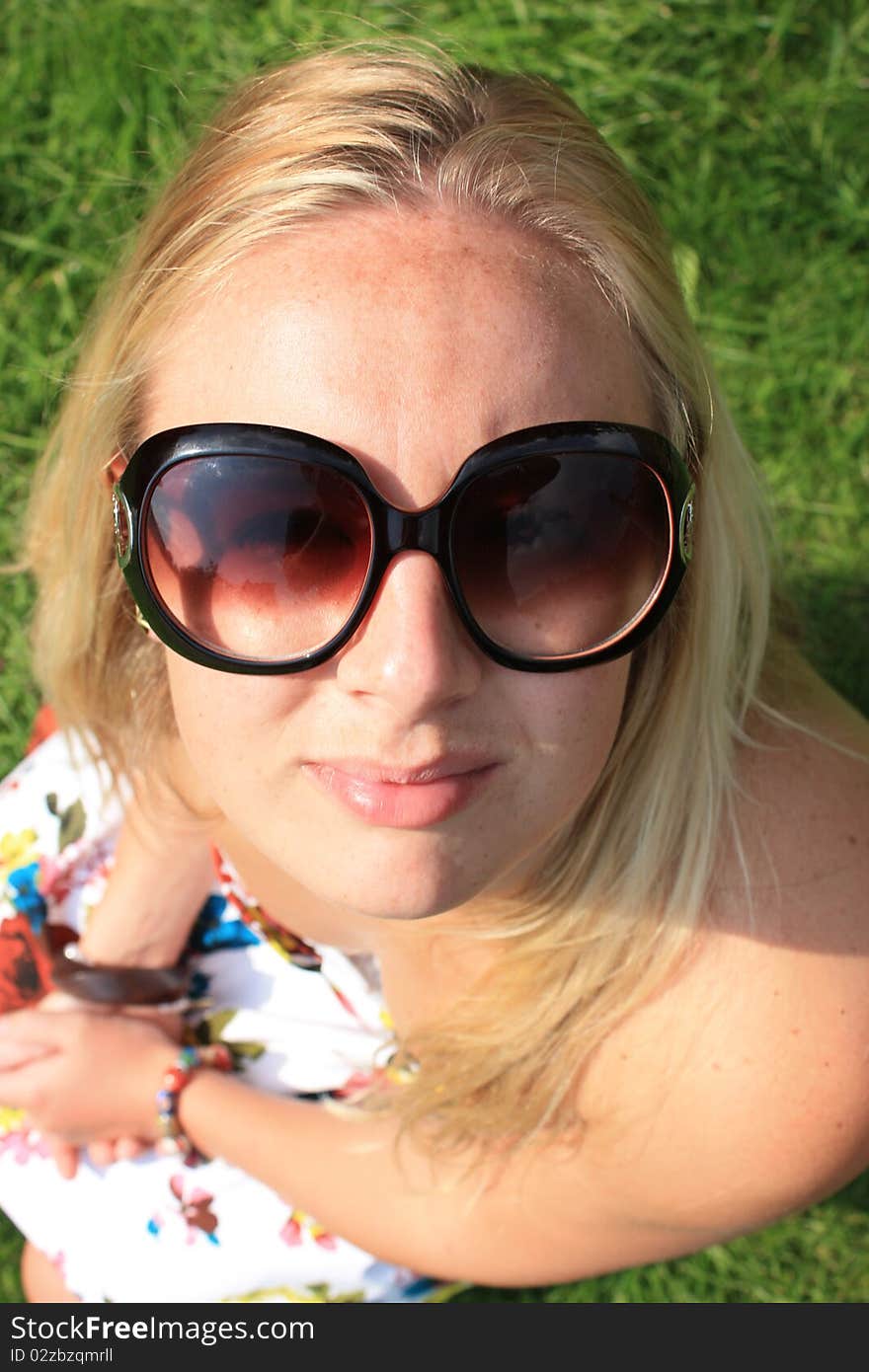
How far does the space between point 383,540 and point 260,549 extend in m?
0.15

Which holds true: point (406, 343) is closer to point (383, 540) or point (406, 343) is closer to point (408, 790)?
point (383, 540)

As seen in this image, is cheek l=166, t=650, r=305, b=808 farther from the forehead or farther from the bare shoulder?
the bare shoulder

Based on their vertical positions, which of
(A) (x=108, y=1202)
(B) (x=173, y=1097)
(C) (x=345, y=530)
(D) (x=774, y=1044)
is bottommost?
(A) (x=108, y=1202)

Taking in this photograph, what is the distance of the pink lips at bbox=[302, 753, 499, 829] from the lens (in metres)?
1.43

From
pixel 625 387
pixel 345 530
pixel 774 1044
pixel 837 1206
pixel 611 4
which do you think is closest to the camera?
pixel 345 530

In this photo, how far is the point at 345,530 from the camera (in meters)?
1.35

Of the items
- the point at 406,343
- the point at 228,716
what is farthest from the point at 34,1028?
the point at 406,343

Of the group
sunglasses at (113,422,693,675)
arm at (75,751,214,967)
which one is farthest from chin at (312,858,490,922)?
arm at (75,751,214,967)

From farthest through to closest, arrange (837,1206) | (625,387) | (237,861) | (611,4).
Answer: (611,4)
(837,1206)
(237,861)
(625,387)

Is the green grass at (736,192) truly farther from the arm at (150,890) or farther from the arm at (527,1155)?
the arm at (527,1155)
